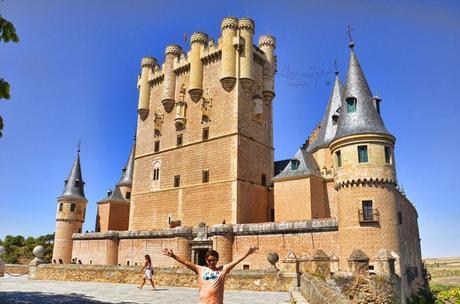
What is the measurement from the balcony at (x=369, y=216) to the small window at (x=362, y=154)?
2.61 m

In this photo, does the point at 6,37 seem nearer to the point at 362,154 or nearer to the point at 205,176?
the point at 362,154

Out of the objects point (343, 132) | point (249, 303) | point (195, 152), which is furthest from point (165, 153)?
point (249, 303)

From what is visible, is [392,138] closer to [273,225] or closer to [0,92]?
[273,225]

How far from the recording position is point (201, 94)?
33.5 m

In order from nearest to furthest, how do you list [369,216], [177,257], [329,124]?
[177,257] < [369,216] < [329,124]

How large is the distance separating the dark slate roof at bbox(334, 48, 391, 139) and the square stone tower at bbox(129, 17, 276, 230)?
10.0 meters

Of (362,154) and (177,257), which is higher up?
(362,154)

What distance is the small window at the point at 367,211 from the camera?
1905cm

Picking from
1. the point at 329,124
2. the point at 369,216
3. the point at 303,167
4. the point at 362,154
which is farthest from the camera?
the point at 329,124

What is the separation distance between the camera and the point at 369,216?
19078 mm

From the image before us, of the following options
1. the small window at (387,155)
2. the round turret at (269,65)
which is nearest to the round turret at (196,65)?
the round turret at (269,65)

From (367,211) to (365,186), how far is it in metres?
1.31

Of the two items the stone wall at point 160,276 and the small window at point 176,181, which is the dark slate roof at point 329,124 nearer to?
the small window at point 176,181

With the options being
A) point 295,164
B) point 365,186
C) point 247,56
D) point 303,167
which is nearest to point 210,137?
point 247,56
